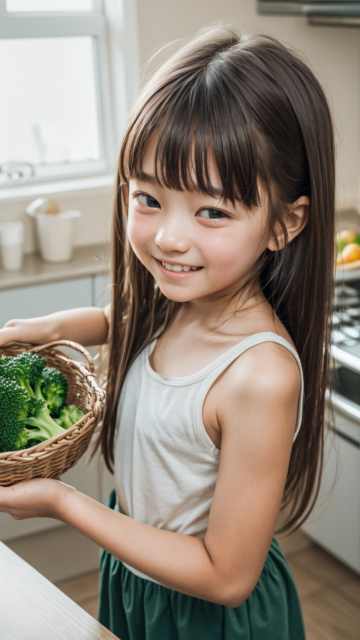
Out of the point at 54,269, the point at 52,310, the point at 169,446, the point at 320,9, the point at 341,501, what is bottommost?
the point at 341,501

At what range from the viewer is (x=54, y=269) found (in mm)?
2088

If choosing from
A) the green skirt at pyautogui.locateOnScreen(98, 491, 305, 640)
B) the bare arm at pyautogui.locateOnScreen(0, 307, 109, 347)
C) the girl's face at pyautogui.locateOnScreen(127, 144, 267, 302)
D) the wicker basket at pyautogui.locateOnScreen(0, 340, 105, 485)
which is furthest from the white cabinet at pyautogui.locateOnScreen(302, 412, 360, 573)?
the girl's face at pyautogui.locateOnScreen(127, 144, 267, 302)

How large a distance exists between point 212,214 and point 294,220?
0.16m

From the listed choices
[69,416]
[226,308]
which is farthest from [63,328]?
[226,308]

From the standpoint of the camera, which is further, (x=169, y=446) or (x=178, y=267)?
(x=169, y=446)

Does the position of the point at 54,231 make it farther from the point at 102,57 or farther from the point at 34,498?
the point at 34,498

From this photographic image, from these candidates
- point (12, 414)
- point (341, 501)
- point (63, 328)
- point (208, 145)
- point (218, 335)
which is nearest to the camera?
point (208, 145)

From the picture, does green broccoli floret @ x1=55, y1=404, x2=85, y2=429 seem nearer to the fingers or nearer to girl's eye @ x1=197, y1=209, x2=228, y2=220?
the fingers

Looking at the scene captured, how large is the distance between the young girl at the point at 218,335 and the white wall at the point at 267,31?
100cm

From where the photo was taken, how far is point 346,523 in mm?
1985

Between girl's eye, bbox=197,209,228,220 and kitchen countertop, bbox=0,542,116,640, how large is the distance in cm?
52

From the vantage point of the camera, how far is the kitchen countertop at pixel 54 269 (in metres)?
2.01

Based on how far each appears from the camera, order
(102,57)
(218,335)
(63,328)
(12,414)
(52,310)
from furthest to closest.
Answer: (102,57) → (52,310) → (63,328) → (218,335) → (12,414)

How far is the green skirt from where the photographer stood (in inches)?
40.3
